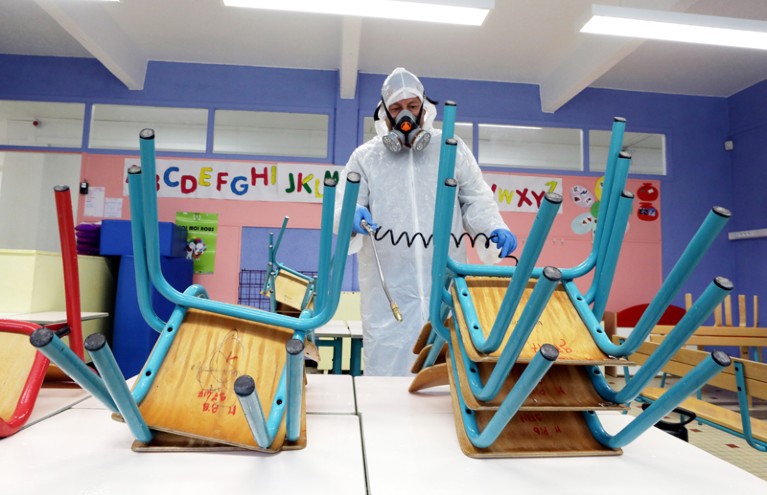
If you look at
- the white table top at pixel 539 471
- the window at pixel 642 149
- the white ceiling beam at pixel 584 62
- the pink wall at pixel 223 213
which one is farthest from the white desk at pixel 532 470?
the window at pixel 642 149

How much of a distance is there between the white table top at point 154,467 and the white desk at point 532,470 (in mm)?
33

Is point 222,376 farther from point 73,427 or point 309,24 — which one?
point 309,24

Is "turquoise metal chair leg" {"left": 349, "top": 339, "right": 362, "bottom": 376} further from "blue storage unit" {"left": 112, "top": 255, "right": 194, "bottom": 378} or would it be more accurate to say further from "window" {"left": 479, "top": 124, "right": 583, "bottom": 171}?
"window" {"left": 479, "top": 124, "right": 583, "bottom": 171}

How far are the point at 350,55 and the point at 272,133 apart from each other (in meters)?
1.26

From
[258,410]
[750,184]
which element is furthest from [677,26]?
[258,410]

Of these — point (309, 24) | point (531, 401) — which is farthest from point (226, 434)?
point (309, 24)

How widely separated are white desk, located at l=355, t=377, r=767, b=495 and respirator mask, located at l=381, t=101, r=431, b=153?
131 cm

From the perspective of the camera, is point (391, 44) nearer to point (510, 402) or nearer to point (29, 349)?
point (29, 349)

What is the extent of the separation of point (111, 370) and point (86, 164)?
185 inches

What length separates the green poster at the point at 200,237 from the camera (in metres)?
4.28

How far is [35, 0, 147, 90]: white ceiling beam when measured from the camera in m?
3.25

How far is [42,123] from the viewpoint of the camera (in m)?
4.45

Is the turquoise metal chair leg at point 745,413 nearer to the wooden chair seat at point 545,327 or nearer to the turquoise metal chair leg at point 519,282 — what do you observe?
the wooden chair seat at point 545,327

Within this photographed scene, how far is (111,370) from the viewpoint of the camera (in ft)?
1.33
